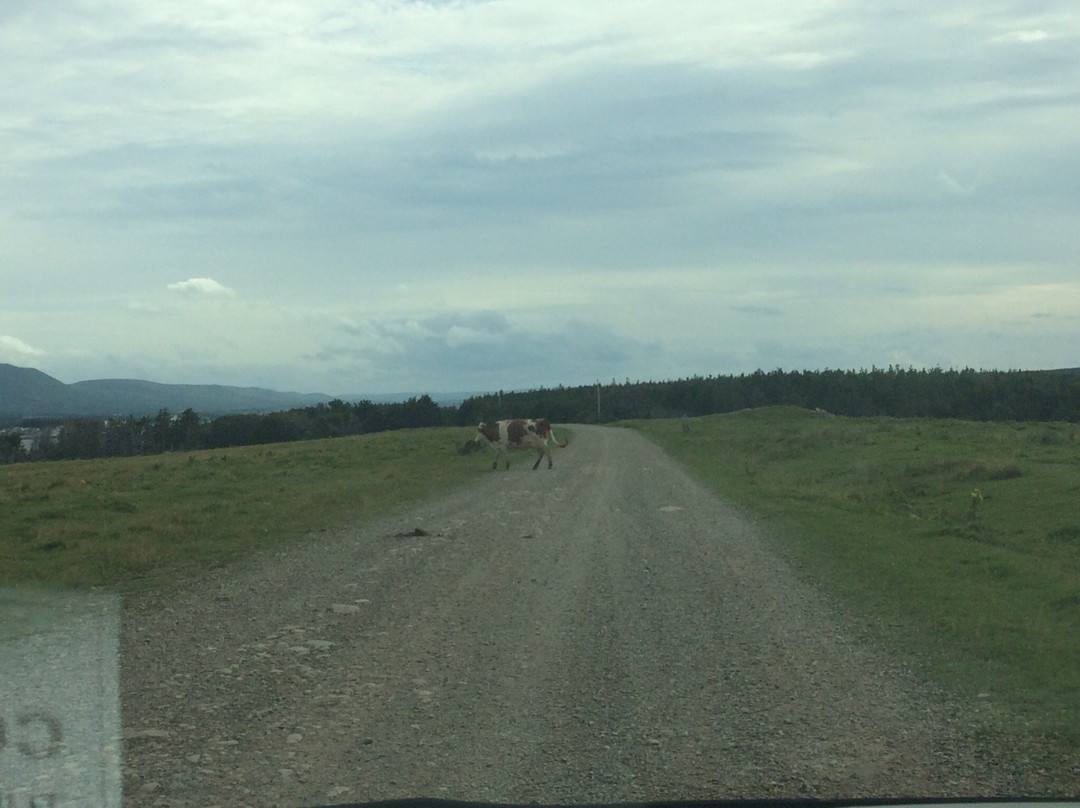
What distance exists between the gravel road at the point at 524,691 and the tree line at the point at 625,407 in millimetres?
62190

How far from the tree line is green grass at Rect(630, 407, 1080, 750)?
49.4 metres

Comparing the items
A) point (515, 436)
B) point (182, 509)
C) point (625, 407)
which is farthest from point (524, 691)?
point (625, 407)

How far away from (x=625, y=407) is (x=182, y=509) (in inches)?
4216

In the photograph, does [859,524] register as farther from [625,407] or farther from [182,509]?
[625,407]

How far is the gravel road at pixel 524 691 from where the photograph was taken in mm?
5355

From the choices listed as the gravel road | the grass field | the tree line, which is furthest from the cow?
the tree line

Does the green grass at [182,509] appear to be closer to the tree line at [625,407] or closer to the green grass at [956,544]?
the green grass at [956,544]

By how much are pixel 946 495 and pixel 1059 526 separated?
590 centimetres

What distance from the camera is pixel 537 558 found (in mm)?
12789

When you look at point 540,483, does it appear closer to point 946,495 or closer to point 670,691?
point 946,495

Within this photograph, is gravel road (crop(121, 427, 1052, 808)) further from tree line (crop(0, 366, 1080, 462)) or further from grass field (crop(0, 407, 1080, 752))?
tree line (crop(0, 366, 1080, 462))

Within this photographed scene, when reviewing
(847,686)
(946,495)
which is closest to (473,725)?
(847,686)

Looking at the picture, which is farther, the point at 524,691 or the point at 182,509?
the point at 182,509

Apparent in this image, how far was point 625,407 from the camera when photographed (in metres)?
125
